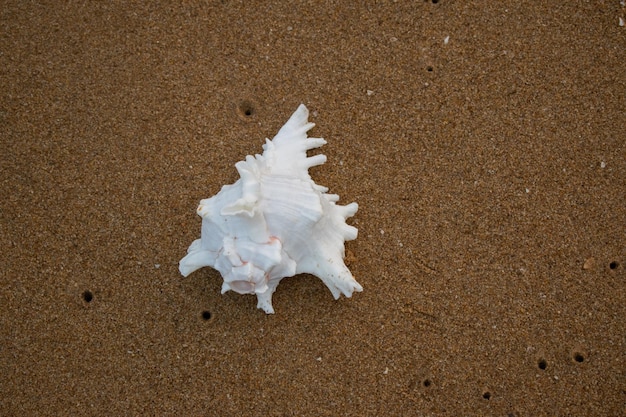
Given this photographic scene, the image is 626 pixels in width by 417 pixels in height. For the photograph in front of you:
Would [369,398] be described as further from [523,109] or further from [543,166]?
[523,109]

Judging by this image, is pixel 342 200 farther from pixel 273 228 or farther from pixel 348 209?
pixel 273 228

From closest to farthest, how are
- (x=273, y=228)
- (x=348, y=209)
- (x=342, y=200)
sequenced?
1. (x=273, y=228)
2. (x=348, y=209)
3. (x=342, y=200)

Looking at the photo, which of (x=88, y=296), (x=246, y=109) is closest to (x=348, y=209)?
(x=246, y=109)

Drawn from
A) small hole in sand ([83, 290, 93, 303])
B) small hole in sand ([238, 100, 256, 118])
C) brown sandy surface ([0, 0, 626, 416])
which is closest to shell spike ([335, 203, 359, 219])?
brown sandy surface ([0, 0, 626, 416])

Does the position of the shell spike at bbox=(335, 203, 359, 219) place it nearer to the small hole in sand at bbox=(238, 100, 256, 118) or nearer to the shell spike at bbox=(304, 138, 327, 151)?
the shell spike at bbox=(304, 138, 327, 151)

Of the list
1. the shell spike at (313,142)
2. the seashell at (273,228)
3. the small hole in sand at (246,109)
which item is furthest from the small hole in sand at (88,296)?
the shell spike at (313,142)
